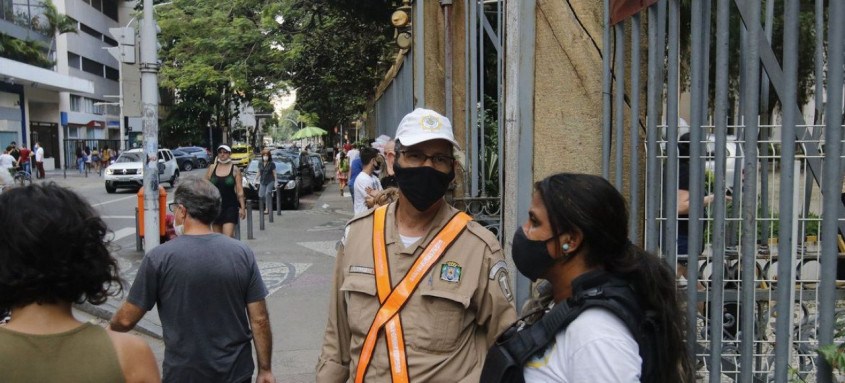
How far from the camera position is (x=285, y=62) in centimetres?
2345

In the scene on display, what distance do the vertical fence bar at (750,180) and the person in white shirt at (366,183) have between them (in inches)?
244

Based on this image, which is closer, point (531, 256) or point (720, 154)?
point (531, 256)

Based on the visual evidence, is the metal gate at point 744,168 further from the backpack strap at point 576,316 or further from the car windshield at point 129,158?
the car windshield at point 129,158

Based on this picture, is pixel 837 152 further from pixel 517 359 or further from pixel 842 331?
pixel 517 359

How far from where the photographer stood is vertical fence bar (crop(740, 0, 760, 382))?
2400 millimetres

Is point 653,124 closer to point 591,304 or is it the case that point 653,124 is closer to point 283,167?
point 591,304

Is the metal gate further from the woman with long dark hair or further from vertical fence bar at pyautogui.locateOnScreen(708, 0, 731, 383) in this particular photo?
the woman with long dark hair

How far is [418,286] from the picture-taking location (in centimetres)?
274

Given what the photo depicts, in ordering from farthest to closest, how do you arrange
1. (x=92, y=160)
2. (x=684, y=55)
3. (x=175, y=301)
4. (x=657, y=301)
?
(x=92, y=160), (x=684, y=55), (x=175, y=301), (x=657, y=301)

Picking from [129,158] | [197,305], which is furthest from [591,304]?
[129,158]

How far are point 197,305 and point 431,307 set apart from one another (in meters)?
1.70

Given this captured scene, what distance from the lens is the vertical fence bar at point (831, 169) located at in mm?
2201

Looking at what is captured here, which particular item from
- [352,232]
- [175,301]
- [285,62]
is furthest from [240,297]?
[285,62]

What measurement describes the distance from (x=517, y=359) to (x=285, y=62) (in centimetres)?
2246
